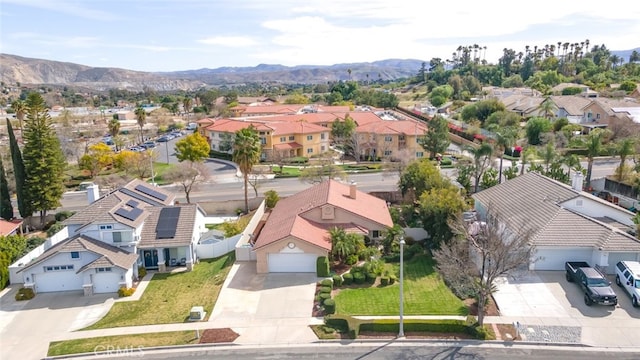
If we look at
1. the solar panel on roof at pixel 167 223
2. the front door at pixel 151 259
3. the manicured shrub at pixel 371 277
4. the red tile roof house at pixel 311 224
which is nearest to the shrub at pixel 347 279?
the manicured shrub at pixel 371 277

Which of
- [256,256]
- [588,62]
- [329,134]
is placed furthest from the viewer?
[588,62]

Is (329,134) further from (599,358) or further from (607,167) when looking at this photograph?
(599,358)

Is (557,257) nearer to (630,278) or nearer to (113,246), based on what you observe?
(630,278)

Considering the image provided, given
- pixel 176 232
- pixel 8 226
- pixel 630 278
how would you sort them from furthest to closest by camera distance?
pixel 8 226, pixel 176 232, pixel 630 278

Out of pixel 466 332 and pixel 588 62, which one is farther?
pixel 588 62

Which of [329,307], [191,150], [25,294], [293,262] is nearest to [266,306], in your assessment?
[329,307]

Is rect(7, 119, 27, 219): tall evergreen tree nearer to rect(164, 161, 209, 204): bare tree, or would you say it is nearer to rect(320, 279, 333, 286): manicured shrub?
rect(164, 161, 209, 204): bare tree

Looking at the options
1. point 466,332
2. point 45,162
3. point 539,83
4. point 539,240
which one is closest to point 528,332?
point 466,332
